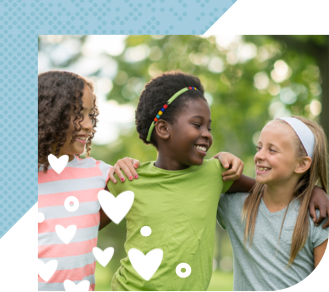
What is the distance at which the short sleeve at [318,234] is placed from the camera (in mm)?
2333

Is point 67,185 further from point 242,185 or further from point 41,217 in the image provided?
point 242,185

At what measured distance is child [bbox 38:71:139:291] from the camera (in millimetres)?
2281

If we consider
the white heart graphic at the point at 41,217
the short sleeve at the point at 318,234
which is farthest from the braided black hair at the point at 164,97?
the short sleeve at the point at 318,234

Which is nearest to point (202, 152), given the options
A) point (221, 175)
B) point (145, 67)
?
point (221, 175)

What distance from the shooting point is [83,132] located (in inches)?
94.5

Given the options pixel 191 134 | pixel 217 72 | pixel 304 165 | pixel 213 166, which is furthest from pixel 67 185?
pixel 217 72

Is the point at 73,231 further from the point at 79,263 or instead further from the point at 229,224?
the point at 229,224

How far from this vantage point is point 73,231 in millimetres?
2301

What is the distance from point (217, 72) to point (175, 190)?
5.84 metres

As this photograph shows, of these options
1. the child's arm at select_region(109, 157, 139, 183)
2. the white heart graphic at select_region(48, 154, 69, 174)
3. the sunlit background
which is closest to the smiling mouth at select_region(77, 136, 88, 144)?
the white heart graphic at select_region(48, 154, 69, 174)

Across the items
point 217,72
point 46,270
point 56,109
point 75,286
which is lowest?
point 75,286

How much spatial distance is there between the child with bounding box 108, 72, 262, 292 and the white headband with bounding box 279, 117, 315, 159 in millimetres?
449

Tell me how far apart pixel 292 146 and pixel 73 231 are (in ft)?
5.10

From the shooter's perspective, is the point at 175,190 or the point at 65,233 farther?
the point at 175,190
